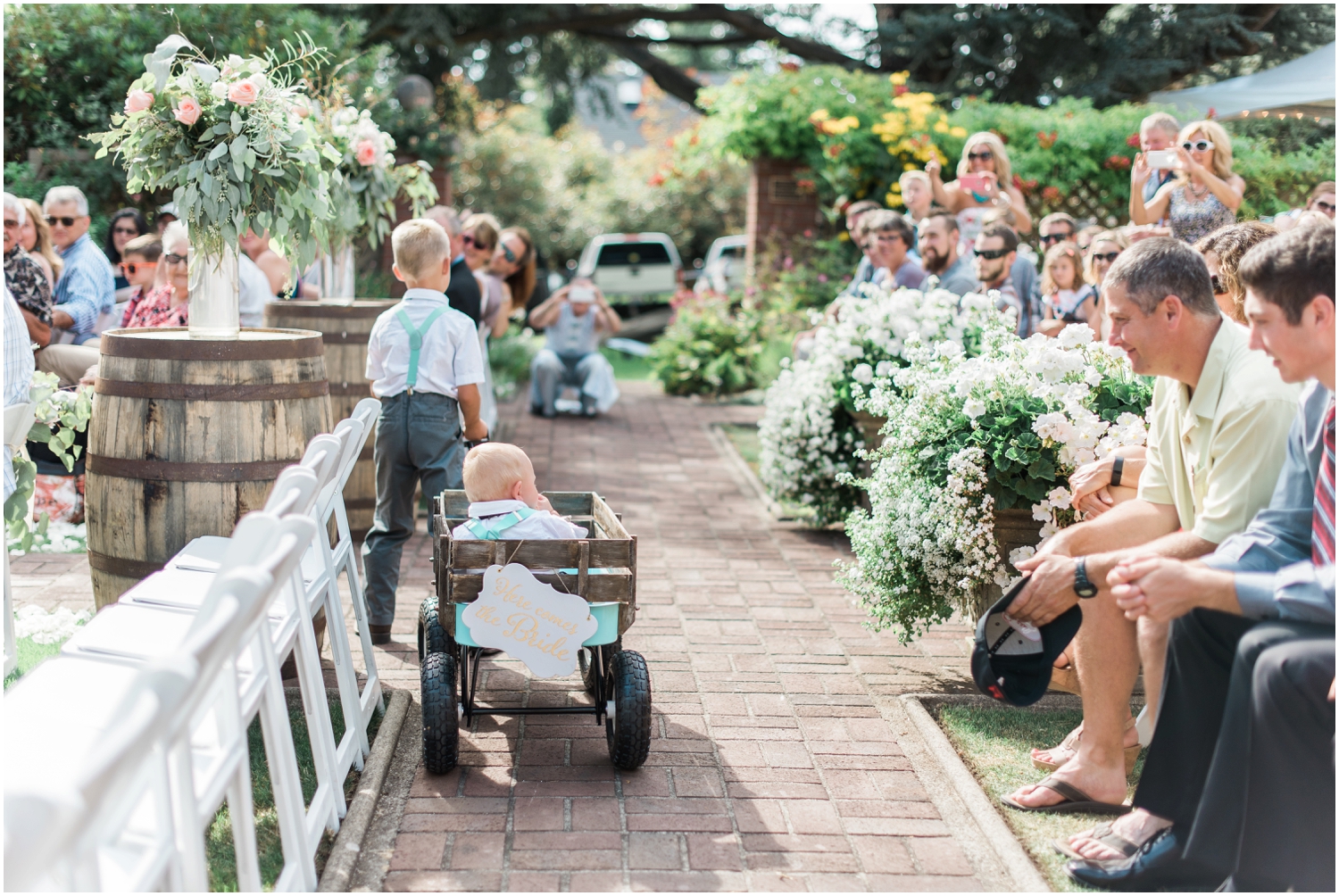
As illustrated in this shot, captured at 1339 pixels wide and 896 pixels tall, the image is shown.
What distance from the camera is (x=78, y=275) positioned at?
6984mm

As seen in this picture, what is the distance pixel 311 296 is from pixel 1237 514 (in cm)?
577

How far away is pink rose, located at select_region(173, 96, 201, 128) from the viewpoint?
159 inches

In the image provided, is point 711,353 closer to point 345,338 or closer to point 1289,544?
point 345,338

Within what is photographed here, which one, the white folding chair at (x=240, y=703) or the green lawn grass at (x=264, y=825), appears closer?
the white folding chair at (x=240, y=703)

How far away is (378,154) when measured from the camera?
21.2 feet

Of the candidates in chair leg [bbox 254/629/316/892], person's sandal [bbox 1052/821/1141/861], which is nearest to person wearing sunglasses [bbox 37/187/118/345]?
chair leg [bbox 254/629/316/892]

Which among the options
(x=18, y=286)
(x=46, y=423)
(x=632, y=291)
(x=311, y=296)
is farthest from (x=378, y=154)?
(x=632, y=291)

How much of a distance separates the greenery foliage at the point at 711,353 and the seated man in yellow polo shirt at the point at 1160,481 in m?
9.32

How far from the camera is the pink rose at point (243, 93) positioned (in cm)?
407

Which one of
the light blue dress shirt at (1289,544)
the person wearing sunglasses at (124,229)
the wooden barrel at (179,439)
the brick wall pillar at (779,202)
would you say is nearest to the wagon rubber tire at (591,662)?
the wooden barrel at (179,439)

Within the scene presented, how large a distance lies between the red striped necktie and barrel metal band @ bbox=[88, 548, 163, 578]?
11.1ft

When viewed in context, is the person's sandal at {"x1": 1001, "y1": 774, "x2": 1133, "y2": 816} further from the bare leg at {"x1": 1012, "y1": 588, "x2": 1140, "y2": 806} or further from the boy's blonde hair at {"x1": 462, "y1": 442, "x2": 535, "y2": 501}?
the boy's blonde hair at {"x1": 462, "y1": 442, "x2": 535, "y2": 501}

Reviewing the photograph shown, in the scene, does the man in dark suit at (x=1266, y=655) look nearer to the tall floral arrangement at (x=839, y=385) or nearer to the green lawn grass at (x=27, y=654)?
the tall floral arrangement at (x=839, y=385)

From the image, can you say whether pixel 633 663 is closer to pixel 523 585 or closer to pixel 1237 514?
pixel 523 585
